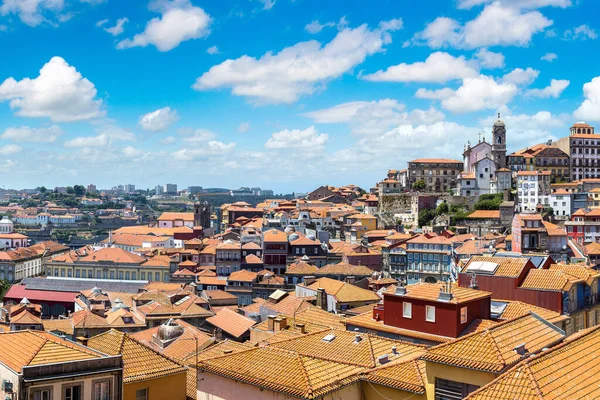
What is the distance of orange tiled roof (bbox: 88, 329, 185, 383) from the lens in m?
18.9

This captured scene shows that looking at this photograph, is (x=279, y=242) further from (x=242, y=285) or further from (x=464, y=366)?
(x=464, y=366)

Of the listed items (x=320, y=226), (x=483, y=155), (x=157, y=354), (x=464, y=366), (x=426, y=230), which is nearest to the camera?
(x=464, y=366)

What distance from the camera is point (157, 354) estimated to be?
20.4 metres

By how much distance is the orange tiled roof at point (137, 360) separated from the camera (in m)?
18.9

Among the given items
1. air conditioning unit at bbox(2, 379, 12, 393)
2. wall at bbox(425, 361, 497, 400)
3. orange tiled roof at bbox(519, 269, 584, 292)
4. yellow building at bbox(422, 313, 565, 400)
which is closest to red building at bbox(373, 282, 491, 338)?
yellow building at bbox(422, 313, 565, 400)

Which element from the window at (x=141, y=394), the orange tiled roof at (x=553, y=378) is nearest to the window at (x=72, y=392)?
the window at (x=141, y=394)

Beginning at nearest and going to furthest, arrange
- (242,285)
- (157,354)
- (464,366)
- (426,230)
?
(464,366), (157,354), (242,285), (426,230)

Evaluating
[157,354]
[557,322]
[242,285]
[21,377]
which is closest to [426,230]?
[242,285]

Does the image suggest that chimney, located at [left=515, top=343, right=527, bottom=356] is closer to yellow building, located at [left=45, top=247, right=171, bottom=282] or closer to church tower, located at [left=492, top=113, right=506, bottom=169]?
yellow building, located at [left=45, top=247, right=171, bottom=282]

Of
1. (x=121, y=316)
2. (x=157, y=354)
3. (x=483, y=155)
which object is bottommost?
(x=121, y=316)

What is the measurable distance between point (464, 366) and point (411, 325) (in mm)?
6596

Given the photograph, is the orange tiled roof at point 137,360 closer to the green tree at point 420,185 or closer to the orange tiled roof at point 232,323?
the orange tiled roof at point 232,323

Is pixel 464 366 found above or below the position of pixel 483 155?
below

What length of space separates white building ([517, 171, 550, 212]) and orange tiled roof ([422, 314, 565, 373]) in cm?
8550
